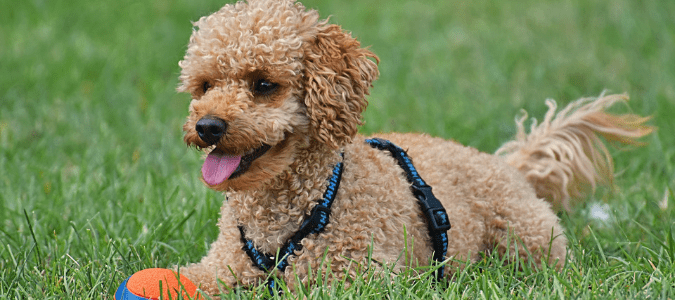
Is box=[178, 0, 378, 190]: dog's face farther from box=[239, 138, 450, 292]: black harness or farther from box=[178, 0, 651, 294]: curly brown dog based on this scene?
box=[239, 138, 450, 292]: black harness

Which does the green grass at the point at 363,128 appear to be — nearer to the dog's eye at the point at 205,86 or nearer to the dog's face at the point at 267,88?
the dog's eye at the point at 205,86

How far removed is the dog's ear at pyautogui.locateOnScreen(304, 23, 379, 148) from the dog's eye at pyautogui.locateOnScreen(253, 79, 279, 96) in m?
0.13

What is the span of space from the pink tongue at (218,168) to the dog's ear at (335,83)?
0.34m

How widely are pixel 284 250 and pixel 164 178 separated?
2031mm

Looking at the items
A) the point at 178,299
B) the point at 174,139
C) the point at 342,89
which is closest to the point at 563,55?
the point at 174,139

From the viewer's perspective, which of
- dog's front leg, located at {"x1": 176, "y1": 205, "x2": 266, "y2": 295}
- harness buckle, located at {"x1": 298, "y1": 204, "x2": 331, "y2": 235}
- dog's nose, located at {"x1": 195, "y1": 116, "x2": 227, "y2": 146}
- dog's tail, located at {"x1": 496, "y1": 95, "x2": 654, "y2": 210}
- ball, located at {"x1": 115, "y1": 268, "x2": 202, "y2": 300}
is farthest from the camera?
dog's tail, located at {"x1": 496, "y1": 95, "x2": 654, "y2": 210}

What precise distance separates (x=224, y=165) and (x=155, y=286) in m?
0.55

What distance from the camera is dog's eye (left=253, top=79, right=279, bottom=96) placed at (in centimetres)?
265

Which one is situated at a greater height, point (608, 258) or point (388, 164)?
point (388, 164)

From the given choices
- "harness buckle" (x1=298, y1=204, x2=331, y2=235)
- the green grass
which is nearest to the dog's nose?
"harness buckle" (x1=298, y1=204, x2=331, y2=235)

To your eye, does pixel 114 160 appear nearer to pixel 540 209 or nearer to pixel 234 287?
pixel 234 287

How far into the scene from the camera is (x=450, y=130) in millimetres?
5512

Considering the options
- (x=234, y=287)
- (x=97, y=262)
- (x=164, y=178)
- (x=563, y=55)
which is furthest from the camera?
(x=563, y=55)

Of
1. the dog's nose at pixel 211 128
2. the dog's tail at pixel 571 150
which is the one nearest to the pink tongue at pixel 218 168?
Answer: the dog's nose at pixel 211 128
